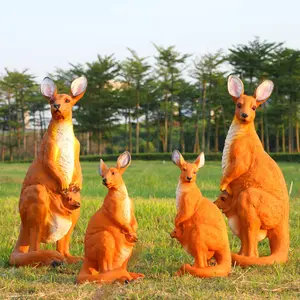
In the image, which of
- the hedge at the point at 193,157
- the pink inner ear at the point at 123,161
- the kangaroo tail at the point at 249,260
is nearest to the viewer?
the pink inner ear at the point at 123,161

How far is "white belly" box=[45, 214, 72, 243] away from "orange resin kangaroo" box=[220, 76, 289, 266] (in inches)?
48.6

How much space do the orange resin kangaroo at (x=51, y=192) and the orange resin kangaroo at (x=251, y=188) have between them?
48.0 inches

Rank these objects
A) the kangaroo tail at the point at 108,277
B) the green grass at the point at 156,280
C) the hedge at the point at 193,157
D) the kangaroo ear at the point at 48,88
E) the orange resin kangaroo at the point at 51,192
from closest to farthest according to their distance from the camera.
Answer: the green grass at the point at 156,280 → the kangaroo tail at the point at 108,277 → the orange resin kangaroo at the point at 51,192 → the kangaroo ear at the point at 48,88 → the hedge at the point at 193,157

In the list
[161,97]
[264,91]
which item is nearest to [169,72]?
[161,97]

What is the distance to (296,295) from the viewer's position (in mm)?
3129

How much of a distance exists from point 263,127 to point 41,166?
2841 cm

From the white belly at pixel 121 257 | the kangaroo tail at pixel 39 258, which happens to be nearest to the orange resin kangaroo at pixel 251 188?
the white belly at pixel 121 257

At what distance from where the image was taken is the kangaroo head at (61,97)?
397cm

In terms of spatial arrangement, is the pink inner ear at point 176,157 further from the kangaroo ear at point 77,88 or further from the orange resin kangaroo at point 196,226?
the kangaroo ear at point 77,88

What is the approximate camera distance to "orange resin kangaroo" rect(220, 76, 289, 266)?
382 cm

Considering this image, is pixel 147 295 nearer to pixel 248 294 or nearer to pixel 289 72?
pixel 248 294

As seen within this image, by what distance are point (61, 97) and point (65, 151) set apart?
437 mm

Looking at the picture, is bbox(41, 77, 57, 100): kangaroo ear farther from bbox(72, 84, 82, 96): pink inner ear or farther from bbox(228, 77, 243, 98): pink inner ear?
bbox(228, 77, 243, 98): pink inner ear

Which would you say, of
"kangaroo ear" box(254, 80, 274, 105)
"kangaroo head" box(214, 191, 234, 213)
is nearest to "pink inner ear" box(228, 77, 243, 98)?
"kangaroo ear" box(254, 80, 274, 105)
